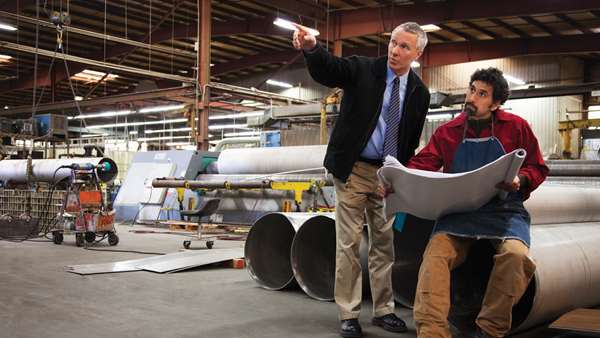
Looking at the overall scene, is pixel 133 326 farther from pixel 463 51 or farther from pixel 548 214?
pixel 463 51

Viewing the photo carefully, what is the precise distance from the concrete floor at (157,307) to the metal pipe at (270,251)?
13 cm

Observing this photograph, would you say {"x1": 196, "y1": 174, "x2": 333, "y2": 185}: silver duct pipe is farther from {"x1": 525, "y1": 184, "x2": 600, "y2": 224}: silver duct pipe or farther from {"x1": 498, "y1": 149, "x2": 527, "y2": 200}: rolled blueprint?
{"x1": 498, "y1": 149, "x2": 527, "y2": 200}: rolled blueprint

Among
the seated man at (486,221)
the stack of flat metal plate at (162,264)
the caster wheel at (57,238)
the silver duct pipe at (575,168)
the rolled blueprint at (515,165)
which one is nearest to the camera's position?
the rolled blueprint at (515,165)

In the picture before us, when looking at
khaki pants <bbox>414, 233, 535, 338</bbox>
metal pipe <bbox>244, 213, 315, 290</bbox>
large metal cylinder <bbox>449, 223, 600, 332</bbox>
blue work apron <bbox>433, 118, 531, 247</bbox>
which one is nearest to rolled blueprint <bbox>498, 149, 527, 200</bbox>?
blue work apron <bbox>433, 118, 531, 247</bbox>

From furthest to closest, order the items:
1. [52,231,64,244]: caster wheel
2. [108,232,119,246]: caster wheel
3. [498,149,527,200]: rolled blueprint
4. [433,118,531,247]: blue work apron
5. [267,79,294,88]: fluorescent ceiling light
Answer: [267,79,294,88]: fluorescent ceiling light
[52,231,64,244]: caster wheel
[108,232,119,246]: caster wheel
[433,118,531,247]: blue work apron
[498,149,527,200]: rolled blueprint

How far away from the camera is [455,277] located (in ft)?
10.7

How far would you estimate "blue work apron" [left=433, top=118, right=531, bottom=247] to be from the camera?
2.57 meters

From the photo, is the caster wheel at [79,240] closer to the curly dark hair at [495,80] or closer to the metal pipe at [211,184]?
the metal pipe at [211,184]

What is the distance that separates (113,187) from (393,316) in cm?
1242

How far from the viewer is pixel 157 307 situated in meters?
3.62

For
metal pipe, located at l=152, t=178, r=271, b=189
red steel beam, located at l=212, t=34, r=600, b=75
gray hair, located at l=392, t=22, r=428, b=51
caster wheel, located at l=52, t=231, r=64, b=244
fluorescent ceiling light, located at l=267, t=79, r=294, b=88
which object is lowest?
caster wheel, located at l=52, t=231, r=64, b=244

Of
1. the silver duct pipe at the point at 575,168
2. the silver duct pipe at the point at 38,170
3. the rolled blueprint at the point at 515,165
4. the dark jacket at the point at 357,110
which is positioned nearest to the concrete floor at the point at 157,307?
the dark jacket at the point at 357,110

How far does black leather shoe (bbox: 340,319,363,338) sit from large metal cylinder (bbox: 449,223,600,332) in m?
0.51

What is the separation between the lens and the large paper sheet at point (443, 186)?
7.89 ft
